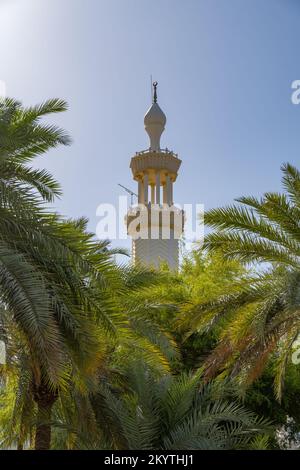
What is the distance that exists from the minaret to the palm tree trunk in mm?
29265

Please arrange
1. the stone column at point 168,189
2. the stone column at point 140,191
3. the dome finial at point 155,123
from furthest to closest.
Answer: the stone column at point 168,189
the stone column at point 140,191
the dome finial at point 155,123

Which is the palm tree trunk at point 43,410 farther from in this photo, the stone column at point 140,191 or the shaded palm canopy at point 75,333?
the stone column at point 140,191

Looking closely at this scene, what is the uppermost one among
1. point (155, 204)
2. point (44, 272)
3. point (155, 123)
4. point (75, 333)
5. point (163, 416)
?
point (155, 123)

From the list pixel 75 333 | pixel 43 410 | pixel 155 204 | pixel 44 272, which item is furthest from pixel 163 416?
pixel 155 204

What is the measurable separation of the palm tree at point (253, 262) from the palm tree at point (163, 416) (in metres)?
0.80

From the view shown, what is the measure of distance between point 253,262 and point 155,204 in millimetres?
29038

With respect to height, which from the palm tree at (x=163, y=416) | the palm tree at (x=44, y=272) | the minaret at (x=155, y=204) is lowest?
the palm tree at (x=163, y=416)

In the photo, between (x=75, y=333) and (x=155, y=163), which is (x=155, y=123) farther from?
(x=75, y=333)


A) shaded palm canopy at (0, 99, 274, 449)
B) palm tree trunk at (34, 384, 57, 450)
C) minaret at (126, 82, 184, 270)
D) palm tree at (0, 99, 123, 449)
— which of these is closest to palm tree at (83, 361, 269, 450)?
shaded palm canopy at (0, 99, 274, 449)

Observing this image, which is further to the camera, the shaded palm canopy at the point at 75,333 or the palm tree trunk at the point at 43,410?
the palm tree trunk at the point at 43,410

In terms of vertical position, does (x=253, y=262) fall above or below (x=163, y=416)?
above

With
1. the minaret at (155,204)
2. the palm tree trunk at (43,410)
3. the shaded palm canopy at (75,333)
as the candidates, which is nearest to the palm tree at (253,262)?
the shaded palm canopy at (75,333)

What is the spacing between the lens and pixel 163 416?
11758 millimetres

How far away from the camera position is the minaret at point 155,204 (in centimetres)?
4159
